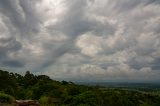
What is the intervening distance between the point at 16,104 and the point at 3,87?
38701 millimetres

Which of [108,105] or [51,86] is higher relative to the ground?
[51,86]

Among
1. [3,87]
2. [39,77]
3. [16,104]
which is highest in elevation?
[39,77]

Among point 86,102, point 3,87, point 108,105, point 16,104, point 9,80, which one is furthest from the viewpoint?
point 9,80

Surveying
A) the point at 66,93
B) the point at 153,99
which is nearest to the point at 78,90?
the point at 66,93

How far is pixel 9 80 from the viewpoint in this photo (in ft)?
227

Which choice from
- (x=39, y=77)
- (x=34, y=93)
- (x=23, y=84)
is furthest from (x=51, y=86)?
(x=39, y=77)

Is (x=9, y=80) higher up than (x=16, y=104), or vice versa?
(x=9, y=80)

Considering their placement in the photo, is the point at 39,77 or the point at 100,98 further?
the point at 39,77

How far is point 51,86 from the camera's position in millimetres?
75250

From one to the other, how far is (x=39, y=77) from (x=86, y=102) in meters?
46.3

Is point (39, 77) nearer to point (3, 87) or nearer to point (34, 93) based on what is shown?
point (34, 93)

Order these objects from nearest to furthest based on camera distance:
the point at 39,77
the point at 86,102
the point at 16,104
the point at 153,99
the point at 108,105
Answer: the point at 16,104
the point at 86,102
the point at 108,105
the point at 39,77
the point at 153,99

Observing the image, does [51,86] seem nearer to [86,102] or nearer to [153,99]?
[86,102]

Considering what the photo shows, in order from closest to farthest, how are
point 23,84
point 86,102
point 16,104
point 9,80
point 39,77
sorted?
point 16,104 → point 86,102 → point 9,80 → point 23,84 → point 39,77
